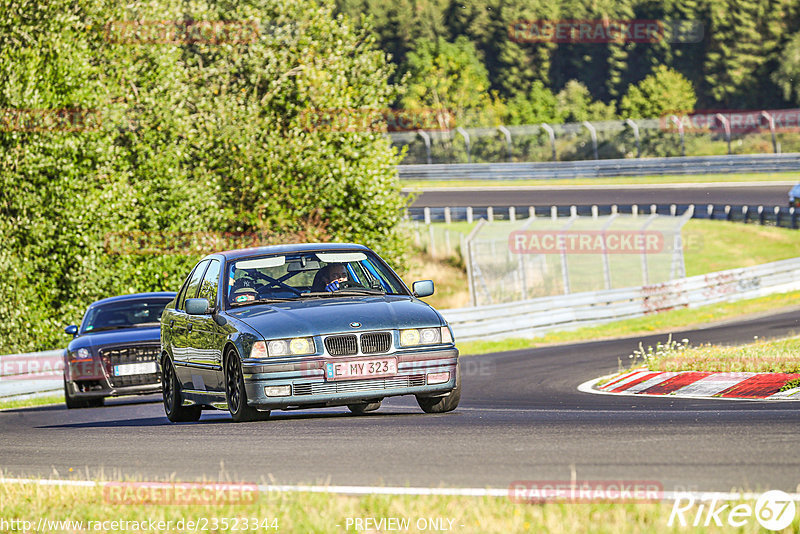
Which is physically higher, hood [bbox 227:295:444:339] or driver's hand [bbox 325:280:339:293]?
driver's hand [bbox 325:280:339:293]

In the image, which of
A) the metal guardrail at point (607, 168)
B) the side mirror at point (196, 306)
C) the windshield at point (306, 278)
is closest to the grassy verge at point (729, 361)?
the windshield at point (306, 278)

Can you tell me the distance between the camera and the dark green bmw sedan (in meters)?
9.45

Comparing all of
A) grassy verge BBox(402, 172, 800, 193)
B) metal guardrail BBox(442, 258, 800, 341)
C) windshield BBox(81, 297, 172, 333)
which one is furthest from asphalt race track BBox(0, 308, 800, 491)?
grassy verge BBox(402, 172, 800, 193)

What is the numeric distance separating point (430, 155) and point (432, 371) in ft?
188

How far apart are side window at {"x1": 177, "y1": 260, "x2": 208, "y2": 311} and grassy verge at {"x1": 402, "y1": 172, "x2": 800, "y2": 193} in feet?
133

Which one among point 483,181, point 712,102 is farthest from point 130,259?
point 712,102

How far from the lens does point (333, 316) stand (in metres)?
9.68

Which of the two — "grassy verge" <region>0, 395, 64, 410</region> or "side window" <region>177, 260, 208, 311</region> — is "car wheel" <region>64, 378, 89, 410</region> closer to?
"grassy verge" <region>0, 395, 64, 410</region>

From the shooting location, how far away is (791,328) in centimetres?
2245

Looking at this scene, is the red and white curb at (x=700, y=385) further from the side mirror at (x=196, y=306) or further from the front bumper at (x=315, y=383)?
the side mirror at (x=196, y=306)

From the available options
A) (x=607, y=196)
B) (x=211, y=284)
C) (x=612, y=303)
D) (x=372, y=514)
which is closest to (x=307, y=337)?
(x=211, y=284)

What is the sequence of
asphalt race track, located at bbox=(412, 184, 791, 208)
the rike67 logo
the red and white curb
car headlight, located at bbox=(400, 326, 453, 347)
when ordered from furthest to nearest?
asphalt race track, located at bbox=(412, 184, 791, 208) < the red and white curb < car headlight, located at bbox=(400, 326, 453, 347) < the rike67 logo

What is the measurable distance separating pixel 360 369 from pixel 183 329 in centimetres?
259

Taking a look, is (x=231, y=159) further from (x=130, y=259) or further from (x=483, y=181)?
(x=483, y=181)
